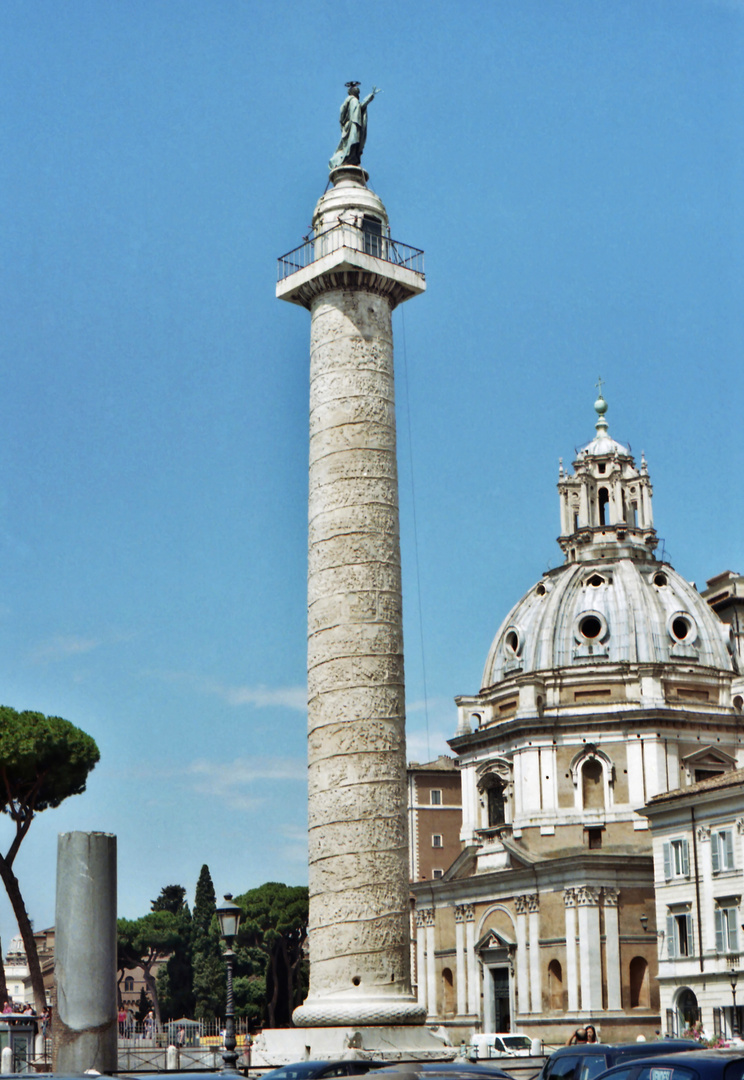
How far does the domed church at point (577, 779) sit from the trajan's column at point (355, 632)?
2441 centimetres

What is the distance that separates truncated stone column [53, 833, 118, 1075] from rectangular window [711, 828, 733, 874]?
31.7 metres

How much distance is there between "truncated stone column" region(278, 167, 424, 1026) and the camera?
23828mm

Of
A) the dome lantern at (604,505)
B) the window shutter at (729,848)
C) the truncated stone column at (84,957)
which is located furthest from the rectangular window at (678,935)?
the truncated stone column at (84,957)

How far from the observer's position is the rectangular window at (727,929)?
3934 cm

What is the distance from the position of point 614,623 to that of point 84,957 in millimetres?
43657

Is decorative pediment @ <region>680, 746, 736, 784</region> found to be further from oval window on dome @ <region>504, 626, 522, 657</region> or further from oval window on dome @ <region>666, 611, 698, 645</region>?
oval window on dome @ <region>504, 626, 522, 657</region>

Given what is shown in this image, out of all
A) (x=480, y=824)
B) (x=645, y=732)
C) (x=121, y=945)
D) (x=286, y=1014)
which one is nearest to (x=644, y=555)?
(x=645, y=732)

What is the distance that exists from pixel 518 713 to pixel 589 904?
824 cm

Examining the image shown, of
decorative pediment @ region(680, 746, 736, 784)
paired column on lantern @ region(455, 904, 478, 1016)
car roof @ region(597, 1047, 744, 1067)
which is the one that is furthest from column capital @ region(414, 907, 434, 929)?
car roof @ region(597, 1047, 744, 1067)

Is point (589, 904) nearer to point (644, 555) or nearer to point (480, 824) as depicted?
point (480, 824)

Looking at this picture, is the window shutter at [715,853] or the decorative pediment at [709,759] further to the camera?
the decorative pediment at [709,759]

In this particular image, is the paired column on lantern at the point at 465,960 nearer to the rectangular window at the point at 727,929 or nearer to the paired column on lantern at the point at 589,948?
→ the paired column on lantern at the point at 589,948

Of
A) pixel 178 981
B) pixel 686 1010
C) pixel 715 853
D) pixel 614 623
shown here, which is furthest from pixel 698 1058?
pixel 178 981

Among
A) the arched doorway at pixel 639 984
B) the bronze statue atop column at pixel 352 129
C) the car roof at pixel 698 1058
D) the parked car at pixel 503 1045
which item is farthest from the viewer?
the arched doorway at pixel 639 984
